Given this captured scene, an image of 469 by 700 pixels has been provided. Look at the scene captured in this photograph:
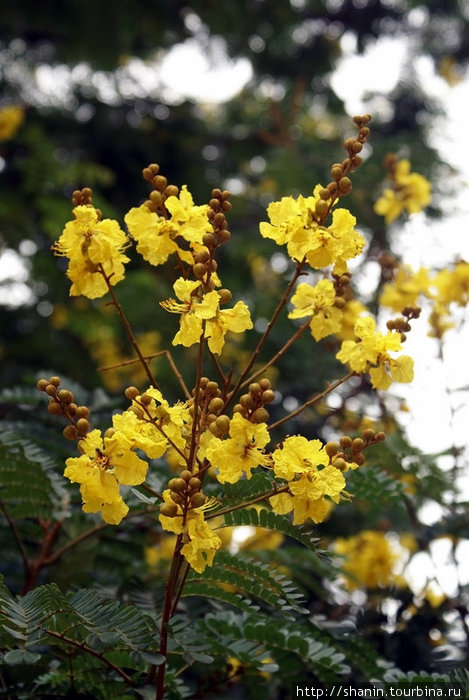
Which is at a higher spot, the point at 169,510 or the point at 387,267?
the point at 387,267

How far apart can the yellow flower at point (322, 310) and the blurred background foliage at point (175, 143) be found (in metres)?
1.31

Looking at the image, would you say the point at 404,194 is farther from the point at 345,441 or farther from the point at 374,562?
the point at 345,441

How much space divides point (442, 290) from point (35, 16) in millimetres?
3566

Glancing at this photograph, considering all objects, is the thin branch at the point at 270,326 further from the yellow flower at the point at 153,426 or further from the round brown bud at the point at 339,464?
the round brown bud at the point at 339,464

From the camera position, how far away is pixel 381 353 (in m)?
1.48

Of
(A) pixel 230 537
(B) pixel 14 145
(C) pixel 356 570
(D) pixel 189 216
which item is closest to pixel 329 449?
(D) pixel 189 216

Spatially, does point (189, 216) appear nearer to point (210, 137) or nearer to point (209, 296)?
point (209, 296)

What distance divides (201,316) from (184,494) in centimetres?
30

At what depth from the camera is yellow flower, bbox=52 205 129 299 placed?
1.44 m

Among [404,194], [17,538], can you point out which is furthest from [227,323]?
[404,194]

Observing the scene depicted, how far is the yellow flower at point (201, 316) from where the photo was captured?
1.29 meters

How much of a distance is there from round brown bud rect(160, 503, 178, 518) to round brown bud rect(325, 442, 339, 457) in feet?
0.89

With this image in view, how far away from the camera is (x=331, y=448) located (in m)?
1.27

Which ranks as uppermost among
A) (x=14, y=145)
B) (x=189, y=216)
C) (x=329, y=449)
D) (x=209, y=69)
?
(x=209, y=69)
